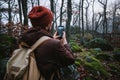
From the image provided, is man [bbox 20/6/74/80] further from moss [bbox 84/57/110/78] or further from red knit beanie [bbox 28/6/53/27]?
moss [bbox 84/57/110/78]

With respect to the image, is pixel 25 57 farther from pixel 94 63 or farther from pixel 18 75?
pixel 94 63

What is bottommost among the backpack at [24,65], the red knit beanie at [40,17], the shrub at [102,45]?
the shrub at [102,45]

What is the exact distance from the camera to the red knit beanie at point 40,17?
102 inches

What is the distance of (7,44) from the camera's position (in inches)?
319

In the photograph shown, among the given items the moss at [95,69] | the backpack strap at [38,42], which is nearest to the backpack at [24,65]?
the backpack strap at [38,42]

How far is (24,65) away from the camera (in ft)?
8.03

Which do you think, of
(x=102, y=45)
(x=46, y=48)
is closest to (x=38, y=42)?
(x=46, y=48)

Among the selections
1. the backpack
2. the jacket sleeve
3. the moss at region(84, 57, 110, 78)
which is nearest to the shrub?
the moss at region(84, 57, 110, 78)

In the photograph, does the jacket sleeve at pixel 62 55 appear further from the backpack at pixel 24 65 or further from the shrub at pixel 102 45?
the shrub at pixel 102 45

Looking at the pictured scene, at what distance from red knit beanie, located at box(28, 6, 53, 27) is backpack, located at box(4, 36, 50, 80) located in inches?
7.4

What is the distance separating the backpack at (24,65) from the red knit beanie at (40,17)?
0.61ft

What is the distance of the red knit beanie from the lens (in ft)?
8.47

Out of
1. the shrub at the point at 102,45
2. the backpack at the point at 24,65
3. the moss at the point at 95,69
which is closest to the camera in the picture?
the backpack at the point at 24,65

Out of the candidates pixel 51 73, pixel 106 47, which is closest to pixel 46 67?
pixel 51 73
